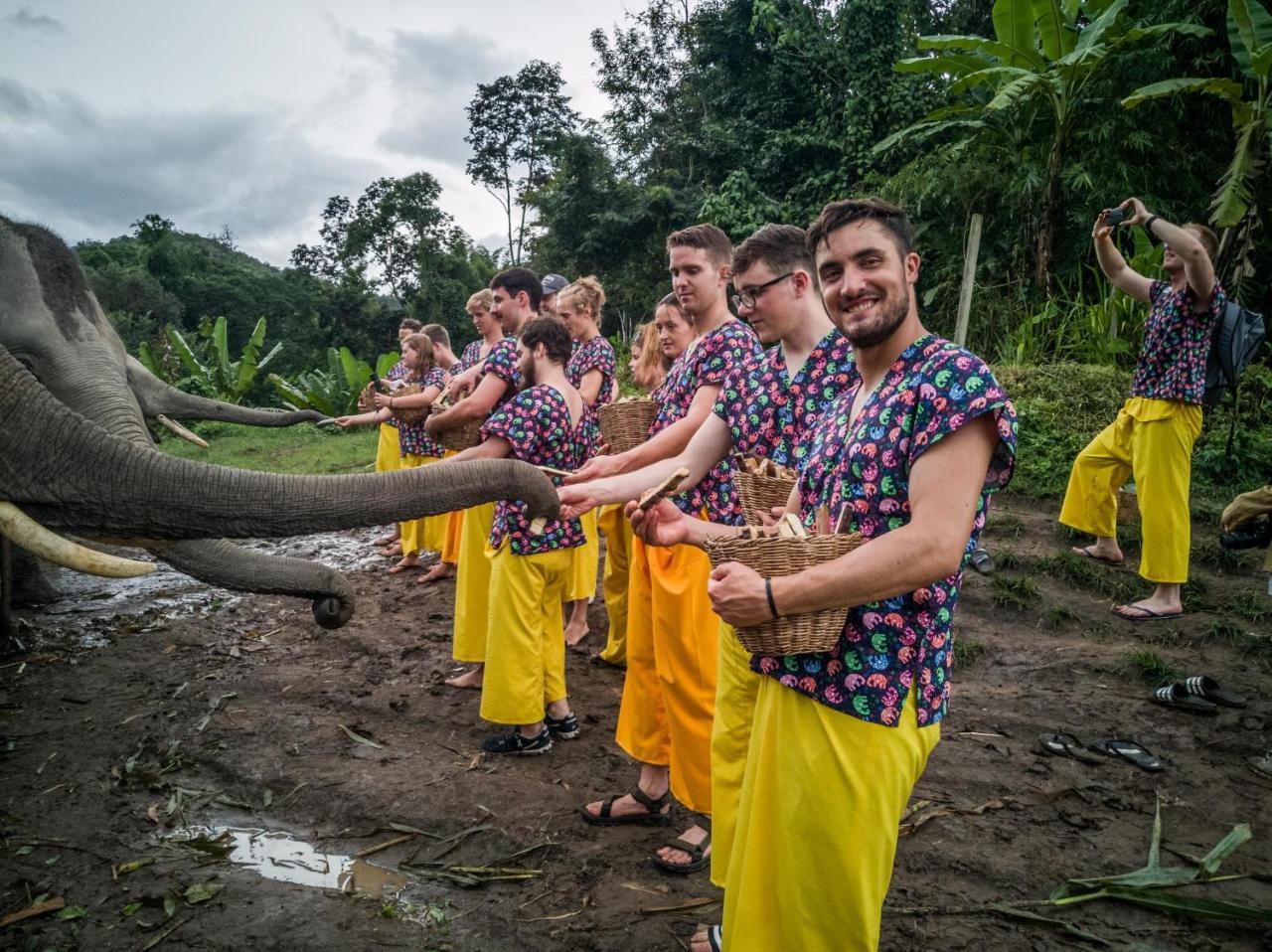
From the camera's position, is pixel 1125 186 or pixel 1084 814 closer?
pixel 1084 814

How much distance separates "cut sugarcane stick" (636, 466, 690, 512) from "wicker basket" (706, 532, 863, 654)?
40cm

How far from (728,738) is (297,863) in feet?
6.18

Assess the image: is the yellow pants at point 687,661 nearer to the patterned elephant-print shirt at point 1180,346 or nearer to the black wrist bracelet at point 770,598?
the black wrist bracelet at point 770,598

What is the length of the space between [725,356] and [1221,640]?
3.92 metres

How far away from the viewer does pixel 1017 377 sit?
8742 millimetres

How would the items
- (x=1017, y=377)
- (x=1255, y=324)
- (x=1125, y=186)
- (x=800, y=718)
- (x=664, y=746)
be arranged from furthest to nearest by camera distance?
(x=1125, y=186) → (x=1017, y=377) → (x=1255, y=324) → (x=664, y=746) → (x=800, y=718)

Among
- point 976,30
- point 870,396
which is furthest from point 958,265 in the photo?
point 870,396

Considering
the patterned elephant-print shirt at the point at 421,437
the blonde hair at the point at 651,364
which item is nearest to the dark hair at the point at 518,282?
the blonde hair at the point at 651,364

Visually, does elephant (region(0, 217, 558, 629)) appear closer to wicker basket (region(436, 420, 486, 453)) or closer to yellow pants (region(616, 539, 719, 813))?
yellow pants (region(616, 539, 719, 813))

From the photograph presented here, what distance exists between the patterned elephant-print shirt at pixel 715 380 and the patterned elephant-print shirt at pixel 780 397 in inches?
3.3

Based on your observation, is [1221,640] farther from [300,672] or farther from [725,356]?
[300,672]

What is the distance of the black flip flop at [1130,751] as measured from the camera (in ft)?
11.5

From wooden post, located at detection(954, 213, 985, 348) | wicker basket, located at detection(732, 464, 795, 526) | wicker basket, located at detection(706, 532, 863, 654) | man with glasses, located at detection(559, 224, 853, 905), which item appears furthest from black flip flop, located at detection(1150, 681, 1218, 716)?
wooden post, located at detection(954, 213, 985, 348)

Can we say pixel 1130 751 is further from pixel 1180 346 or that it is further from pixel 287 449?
pixel 287 449
